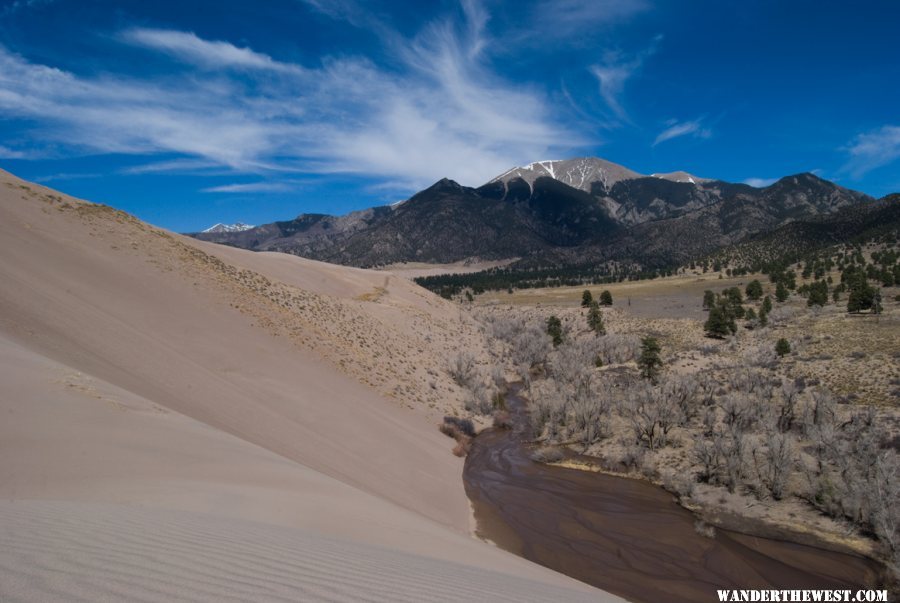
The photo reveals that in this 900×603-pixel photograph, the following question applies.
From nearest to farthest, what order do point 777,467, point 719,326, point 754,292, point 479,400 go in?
point 777,467
point 479,400
point 719,326
point 754,292

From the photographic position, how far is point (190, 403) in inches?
542

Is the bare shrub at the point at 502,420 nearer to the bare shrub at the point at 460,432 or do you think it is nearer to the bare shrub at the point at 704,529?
the bare shrub at the point at 460,432

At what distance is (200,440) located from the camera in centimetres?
1016

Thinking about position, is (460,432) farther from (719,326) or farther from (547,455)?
(719,326)

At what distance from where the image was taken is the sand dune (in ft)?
13.3

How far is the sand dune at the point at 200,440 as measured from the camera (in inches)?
159

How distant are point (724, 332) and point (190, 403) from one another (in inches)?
1642

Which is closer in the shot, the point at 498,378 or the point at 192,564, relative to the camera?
the point at 192,564

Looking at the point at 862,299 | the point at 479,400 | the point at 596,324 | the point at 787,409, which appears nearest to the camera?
the point at 787,409

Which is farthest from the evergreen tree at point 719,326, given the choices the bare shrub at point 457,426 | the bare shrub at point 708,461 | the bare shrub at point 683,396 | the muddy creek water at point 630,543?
the muddy creek water at point 630,543

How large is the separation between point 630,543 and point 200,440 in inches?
472

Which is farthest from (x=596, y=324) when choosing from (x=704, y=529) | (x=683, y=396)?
(x=704, y=529)

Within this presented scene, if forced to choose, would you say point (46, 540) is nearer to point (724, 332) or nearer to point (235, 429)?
point (235, 429)

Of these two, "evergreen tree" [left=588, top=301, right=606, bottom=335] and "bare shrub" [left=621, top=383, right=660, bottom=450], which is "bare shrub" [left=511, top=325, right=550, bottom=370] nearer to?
"evergreen tree" [left=588, top=301, right=606, bottom=335]
